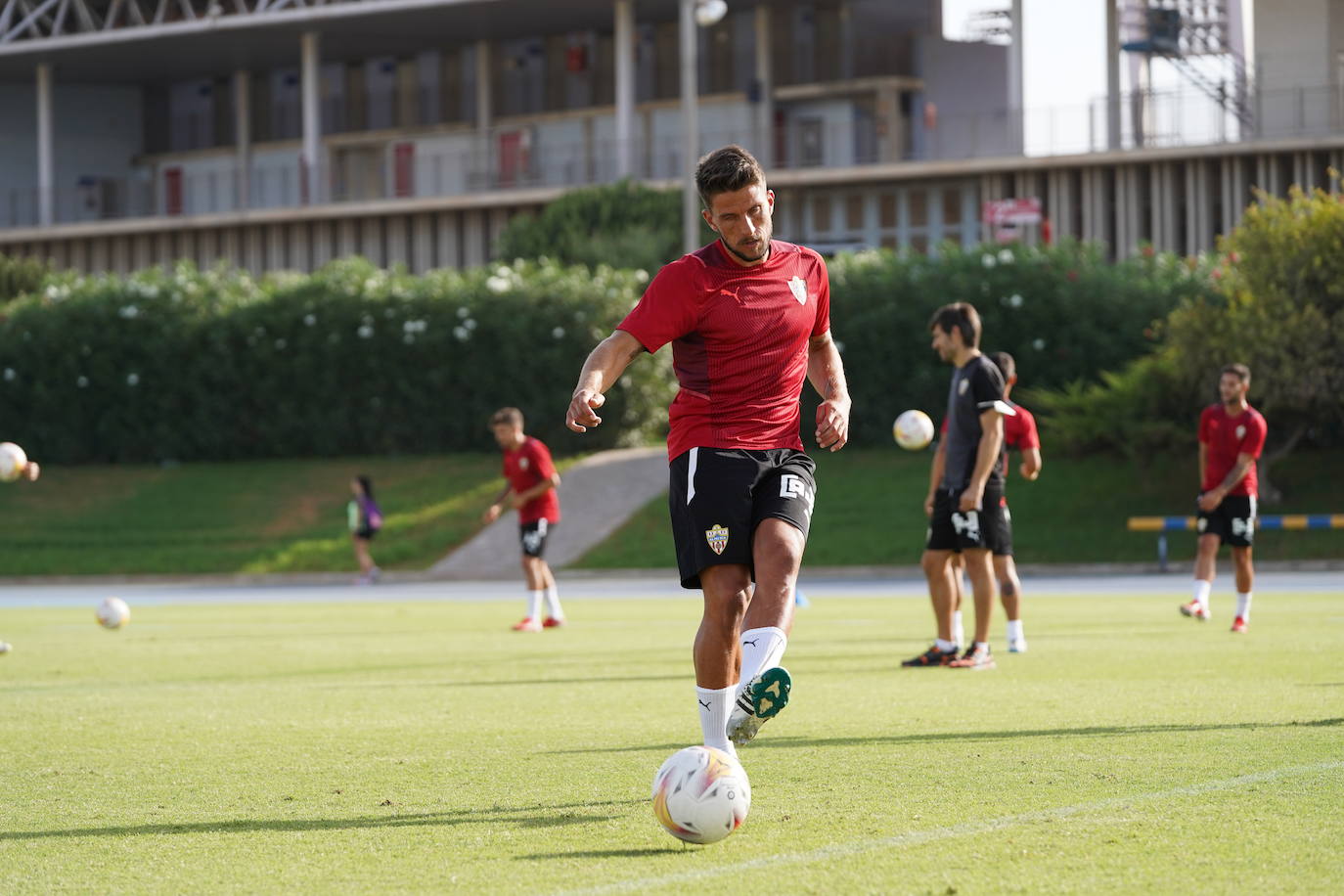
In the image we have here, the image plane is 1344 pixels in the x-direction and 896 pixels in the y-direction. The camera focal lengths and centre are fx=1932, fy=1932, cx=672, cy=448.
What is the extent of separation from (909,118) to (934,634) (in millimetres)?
Result: 36189

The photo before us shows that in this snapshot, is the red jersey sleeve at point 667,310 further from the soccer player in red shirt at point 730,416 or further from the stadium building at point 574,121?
the stadium building at point 574,121

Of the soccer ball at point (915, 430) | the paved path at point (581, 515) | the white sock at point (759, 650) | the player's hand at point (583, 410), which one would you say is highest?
the player's hand at point (583, 410)

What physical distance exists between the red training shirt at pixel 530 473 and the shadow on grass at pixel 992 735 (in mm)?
9596

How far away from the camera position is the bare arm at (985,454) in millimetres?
11797

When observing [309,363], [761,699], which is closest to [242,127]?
[309,363]

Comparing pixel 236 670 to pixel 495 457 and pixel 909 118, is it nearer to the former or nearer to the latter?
pixel 495 457

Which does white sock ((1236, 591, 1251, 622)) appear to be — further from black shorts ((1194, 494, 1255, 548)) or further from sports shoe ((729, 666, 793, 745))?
sports shoe ((729, 666, 793, 745))

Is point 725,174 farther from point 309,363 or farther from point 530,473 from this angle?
point 309,363

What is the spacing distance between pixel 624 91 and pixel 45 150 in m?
19.9

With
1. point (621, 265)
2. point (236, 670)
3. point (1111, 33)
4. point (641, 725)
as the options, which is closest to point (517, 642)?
point (236, 670)

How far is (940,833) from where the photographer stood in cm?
594

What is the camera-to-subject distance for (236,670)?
13672mm

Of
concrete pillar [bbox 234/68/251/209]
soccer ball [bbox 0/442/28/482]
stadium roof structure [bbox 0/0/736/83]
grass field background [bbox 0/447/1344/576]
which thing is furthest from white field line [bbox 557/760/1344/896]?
concrete pillar [bbox 234/68/251/209]

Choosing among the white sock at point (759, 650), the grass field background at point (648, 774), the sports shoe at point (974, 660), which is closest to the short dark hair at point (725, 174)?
the white sock at point (759, 650)
